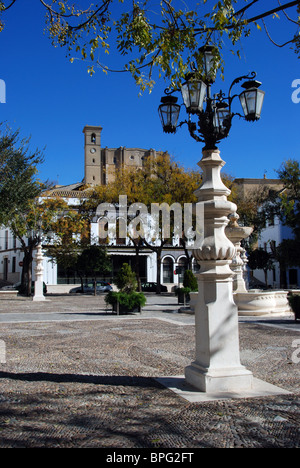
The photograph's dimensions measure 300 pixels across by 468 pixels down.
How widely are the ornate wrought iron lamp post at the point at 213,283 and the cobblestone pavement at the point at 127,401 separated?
40 centimetres

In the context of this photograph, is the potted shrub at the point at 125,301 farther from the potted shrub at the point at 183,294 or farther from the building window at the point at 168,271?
the building window at the point at 168,271

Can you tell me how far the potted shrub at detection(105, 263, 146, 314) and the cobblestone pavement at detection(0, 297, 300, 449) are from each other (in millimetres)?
6240

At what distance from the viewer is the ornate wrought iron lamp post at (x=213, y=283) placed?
5.11 metres

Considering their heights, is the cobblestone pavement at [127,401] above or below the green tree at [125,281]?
below

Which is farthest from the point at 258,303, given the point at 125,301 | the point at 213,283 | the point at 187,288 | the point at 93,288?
the point at 93,288

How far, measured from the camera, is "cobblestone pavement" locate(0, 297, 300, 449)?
3.72 meters

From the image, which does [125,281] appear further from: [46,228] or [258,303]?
[46,228]

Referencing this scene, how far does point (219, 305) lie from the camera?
17.1ft

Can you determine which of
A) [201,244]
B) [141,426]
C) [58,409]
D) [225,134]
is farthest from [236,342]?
[225,134]

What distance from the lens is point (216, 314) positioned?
5176 mm

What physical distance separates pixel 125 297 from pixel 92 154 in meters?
66.5

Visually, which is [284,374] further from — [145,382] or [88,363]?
[88,363]

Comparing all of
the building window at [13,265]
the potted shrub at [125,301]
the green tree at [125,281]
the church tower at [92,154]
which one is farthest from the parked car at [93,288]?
the church tower at [92,154]

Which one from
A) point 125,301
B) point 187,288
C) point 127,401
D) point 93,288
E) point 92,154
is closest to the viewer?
point 127,401
